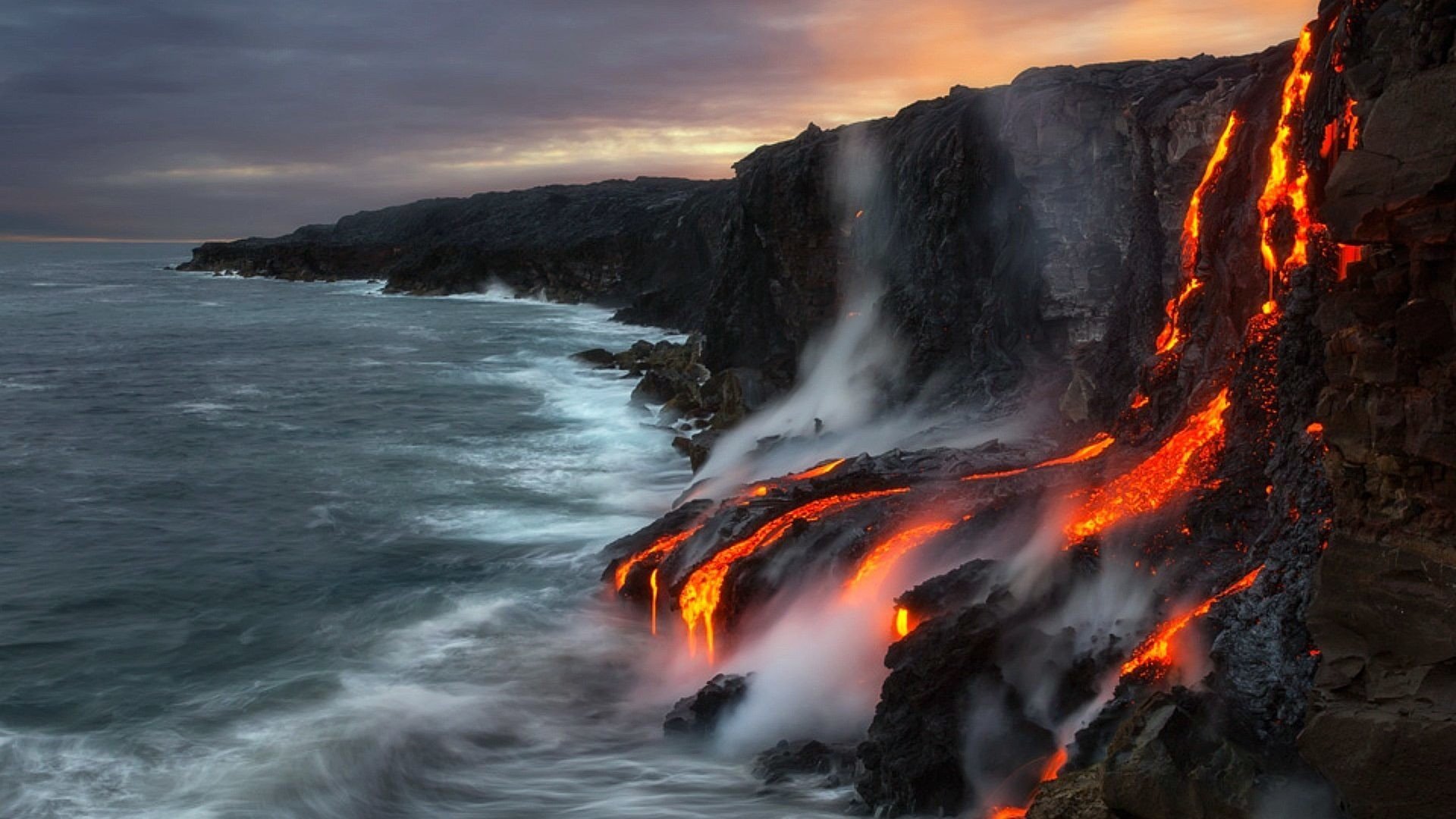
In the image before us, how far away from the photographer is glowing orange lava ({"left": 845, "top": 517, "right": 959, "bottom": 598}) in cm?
1281

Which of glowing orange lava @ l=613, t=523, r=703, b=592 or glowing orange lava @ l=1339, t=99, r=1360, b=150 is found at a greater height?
glowing orange lava @ l=1339, t=99, r=1360, b=150

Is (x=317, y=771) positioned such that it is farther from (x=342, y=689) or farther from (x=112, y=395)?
(x=112, y=395)

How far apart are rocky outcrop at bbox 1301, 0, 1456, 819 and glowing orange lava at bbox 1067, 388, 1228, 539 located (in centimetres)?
452

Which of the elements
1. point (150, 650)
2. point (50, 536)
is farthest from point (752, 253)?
point (150, 650)

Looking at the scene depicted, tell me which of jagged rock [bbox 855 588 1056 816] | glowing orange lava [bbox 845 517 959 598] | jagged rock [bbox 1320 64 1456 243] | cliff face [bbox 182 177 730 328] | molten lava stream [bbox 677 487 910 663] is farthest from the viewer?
cliff face [bbox 182 177 730 328]

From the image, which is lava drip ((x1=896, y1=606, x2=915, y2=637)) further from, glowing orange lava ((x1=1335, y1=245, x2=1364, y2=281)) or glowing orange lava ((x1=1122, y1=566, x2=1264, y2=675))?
glowing orange lava ((x1=1335, y1=245, x2=1364, y2=281))

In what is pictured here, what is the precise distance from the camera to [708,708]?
40.4 feet

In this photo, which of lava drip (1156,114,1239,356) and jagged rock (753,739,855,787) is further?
lava drip (1156,114,1239,356)

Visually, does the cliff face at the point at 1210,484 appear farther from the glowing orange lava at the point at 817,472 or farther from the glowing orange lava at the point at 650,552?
the glowing orange lava at the point at 817,472

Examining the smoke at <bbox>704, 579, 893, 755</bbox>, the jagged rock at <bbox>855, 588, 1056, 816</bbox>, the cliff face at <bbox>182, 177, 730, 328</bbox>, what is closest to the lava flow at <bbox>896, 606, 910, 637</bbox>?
the smoke at <bbox>704, 579, 893, 755</bbox>

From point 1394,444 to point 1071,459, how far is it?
8.18 metres

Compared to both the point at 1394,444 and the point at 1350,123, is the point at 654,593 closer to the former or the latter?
the point at 1350,123

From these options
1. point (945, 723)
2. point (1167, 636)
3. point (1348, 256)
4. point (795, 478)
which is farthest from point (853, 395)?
point (1348, 256)

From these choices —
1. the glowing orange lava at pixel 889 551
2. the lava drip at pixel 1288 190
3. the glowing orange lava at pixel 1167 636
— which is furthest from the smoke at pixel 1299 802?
the glowing orange lava at pixel 889 551
